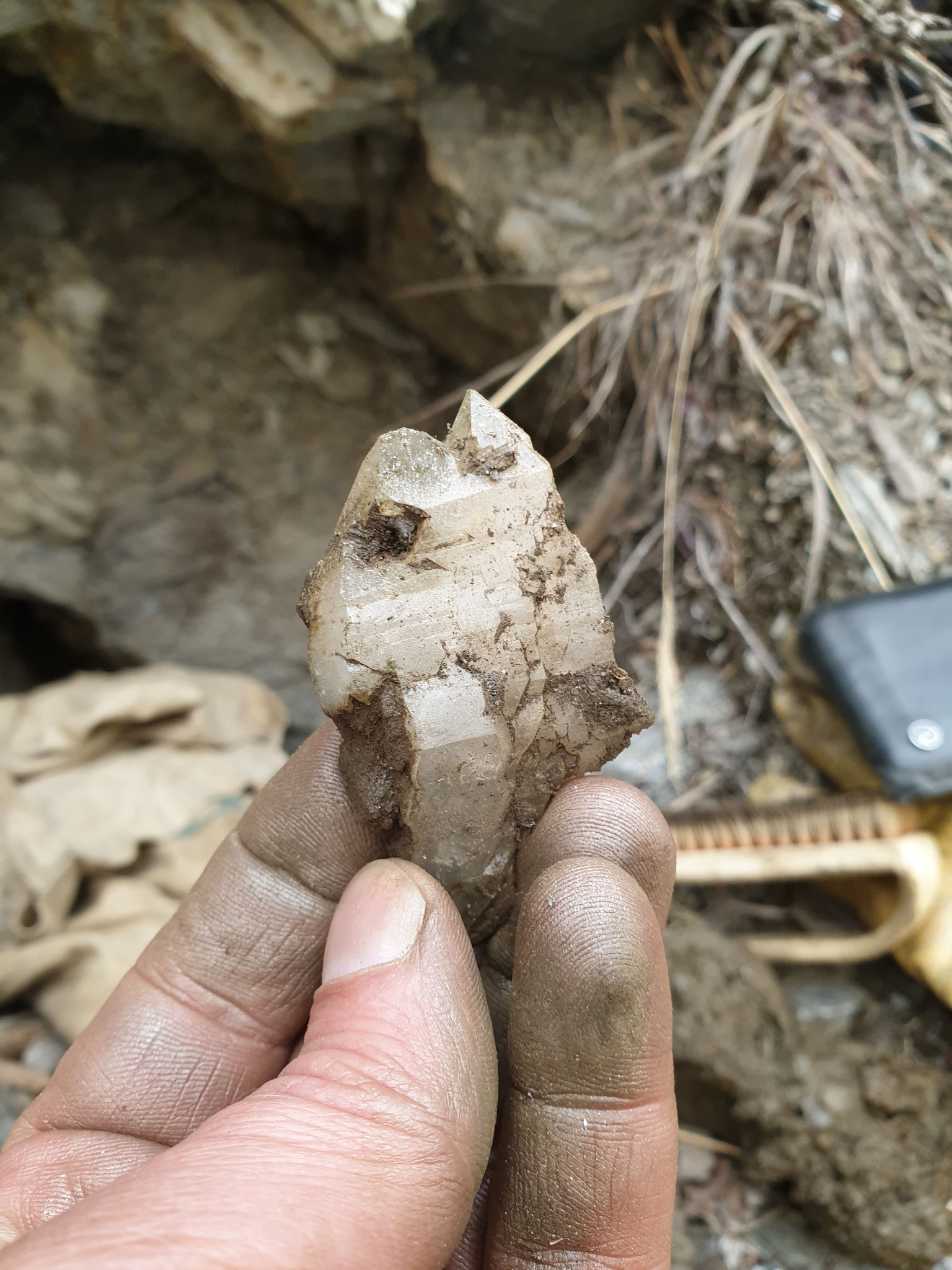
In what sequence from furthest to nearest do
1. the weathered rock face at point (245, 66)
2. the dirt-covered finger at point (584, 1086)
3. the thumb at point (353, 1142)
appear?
the weathered rock face at point (245, 66) < the dirt-covered finger at point (584, 1086) < the thumb at point (353, 1142)

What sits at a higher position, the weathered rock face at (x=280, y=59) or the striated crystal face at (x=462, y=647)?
the weathered rock face at (x=280, y=59)

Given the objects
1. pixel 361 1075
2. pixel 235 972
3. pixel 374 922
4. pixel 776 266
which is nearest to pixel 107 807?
pixel 235 972

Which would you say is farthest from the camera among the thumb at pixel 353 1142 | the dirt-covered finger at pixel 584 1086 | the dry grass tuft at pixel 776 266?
the dry grass tuft at pixel 776 266

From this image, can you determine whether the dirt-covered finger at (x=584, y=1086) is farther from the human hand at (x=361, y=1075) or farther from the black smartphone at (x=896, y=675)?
the black smartphone at (x=896, y=675)

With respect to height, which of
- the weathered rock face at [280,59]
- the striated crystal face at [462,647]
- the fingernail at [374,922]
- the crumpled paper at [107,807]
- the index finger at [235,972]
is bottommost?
the crumpled paper at [107,807]

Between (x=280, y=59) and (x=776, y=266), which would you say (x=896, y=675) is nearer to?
(x=776, y=266)

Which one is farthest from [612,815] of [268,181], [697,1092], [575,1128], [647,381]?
[268,181]

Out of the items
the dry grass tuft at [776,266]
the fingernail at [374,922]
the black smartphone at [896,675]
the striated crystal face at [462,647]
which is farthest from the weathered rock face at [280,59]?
the fingernail at [374,922]

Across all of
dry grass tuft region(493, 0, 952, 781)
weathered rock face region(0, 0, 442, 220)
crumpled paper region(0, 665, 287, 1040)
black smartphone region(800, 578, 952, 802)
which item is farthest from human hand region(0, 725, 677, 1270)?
weathered rock face region(0, 0, 442, 220)
